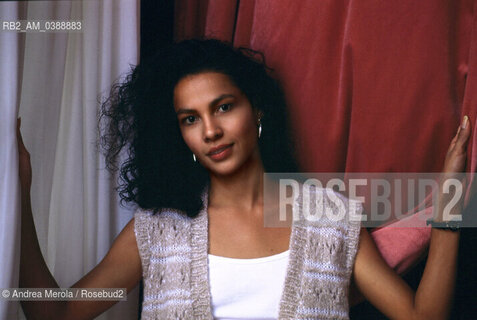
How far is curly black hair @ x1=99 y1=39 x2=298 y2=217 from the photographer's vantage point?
1335 millimetres

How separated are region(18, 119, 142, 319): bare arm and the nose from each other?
31 centimetres

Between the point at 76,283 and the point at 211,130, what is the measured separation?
48 centimetres

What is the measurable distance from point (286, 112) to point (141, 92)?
0.40 metres

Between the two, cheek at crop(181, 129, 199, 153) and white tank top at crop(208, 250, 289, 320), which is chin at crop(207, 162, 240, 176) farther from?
white tank top at crop(208, 250, 289, 320)

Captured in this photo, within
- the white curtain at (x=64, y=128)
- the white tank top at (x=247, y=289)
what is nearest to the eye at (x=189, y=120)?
the white curtain at (x=64, y=128)

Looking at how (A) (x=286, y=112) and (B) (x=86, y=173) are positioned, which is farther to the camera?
(A) (x=286, y=112)

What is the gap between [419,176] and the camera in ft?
4.13

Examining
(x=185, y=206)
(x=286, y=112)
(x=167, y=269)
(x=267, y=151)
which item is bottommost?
(x=167, y=269)

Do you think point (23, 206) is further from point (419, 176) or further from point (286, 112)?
point (419, 176)

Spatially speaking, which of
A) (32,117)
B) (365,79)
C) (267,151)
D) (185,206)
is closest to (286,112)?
(267,151)

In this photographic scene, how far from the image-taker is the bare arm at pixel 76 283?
1084 millimetres

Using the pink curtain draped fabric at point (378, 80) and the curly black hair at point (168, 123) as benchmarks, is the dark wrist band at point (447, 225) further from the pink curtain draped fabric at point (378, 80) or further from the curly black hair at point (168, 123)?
the curly black hair at point (168, 123)

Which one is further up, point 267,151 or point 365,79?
point 365,79

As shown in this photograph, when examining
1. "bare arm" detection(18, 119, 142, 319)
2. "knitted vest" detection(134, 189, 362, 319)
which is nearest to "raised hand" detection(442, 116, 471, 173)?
"knitted vest" detection(134, 189, 362, 319)
